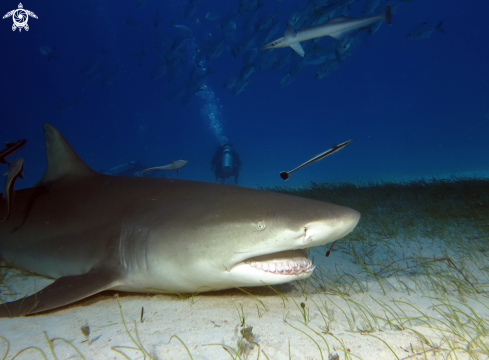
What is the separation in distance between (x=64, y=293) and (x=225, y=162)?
1785 centimetres

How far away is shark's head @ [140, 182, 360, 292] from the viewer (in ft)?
5.25

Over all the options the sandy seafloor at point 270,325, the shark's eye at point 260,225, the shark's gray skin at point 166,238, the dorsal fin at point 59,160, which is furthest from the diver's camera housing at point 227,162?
the shark's eye at point 260,225

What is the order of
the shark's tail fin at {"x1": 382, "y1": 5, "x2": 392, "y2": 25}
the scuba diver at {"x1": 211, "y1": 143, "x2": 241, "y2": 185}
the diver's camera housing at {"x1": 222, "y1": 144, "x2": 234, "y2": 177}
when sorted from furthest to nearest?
1. the scuba diver at {"x1": 211, "y1": 143, "x2": 241, "y2": 185}
2. the diver's camera housing at {"x1": 222, "y1": 144, "x2": 234, "y2": 177}
3. the shark's tail fin at {"x1": 382, "y1": 5, "x2": 392, "y2": 25}

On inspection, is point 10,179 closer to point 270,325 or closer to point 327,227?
point 270,325

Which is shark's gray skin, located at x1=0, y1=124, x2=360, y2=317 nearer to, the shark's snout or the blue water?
the shark's snout

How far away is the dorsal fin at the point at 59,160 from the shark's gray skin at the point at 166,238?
0.39m

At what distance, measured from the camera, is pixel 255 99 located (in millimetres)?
136000

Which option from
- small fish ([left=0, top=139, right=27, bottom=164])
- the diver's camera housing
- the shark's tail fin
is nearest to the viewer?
small fish ([left=0, top=139, right=27, bottom=164])

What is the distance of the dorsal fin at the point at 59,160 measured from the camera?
3039 mm

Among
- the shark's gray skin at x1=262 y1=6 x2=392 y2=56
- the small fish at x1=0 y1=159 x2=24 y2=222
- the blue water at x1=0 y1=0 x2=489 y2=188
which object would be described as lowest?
the small fish at x1=0 y1=159 x2=24 y2=222

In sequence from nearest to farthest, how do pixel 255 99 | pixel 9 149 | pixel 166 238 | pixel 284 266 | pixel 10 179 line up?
pixel 284 266, pixel 166 238, pixel 10 179, pixel 9 149, pixel 255 99

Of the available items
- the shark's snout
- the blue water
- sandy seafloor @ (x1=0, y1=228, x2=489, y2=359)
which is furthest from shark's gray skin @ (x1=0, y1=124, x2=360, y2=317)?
the blue water

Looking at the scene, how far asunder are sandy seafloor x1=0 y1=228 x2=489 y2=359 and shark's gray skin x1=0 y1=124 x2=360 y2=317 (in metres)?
0.16

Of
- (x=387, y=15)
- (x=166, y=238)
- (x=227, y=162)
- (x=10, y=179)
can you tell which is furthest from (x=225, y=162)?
(x=166, y=238)
